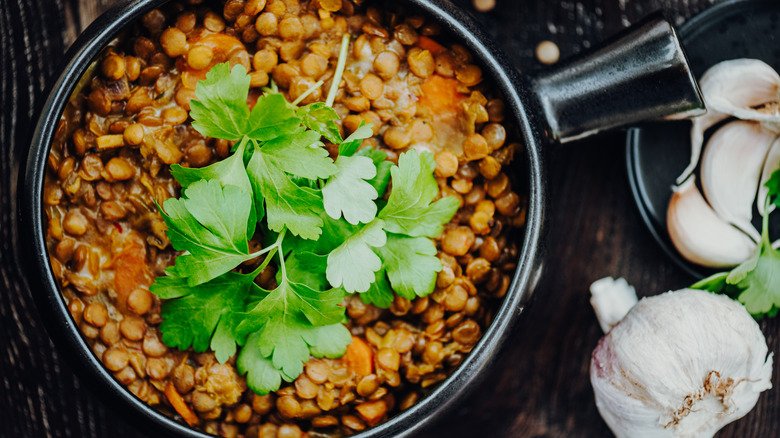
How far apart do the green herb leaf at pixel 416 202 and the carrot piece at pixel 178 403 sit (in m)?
0.51

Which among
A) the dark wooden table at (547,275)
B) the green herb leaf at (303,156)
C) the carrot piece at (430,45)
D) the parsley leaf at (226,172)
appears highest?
the carrot piece at (430,45)

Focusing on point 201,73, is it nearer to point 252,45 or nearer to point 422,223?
point 252,45

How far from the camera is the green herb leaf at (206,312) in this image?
4.75 feet

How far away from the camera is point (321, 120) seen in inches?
54.6

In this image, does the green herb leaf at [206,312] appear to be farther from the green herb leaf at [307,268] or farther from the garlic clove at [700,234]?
the garlic clove at [700,234]

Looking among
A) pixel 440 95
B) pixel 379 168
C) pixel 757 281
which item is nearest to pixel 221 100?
pixel 379 168

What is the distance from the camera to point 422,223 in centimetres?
145

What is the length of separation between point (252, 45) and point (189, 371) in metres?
0.63

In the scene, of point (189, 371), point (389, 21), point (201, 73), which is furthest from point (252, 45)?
point (189, 371)

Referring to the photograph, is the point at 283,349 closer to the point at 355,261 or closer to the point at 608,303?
the point at 355,261

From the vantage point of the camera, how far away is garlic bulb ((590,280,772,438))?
1.62m

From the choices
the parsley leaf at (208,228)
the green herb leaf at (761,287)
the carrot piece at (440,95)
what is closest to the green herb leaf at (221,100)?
the parsley leaf at (208,228)

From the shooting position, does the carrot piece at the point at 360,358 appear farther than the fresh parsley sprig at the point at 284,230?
Yes

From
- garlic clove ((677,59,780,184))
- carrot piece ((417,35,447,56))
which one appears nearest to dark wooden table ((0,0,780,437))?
garlic clove ((677,59,780,184))
